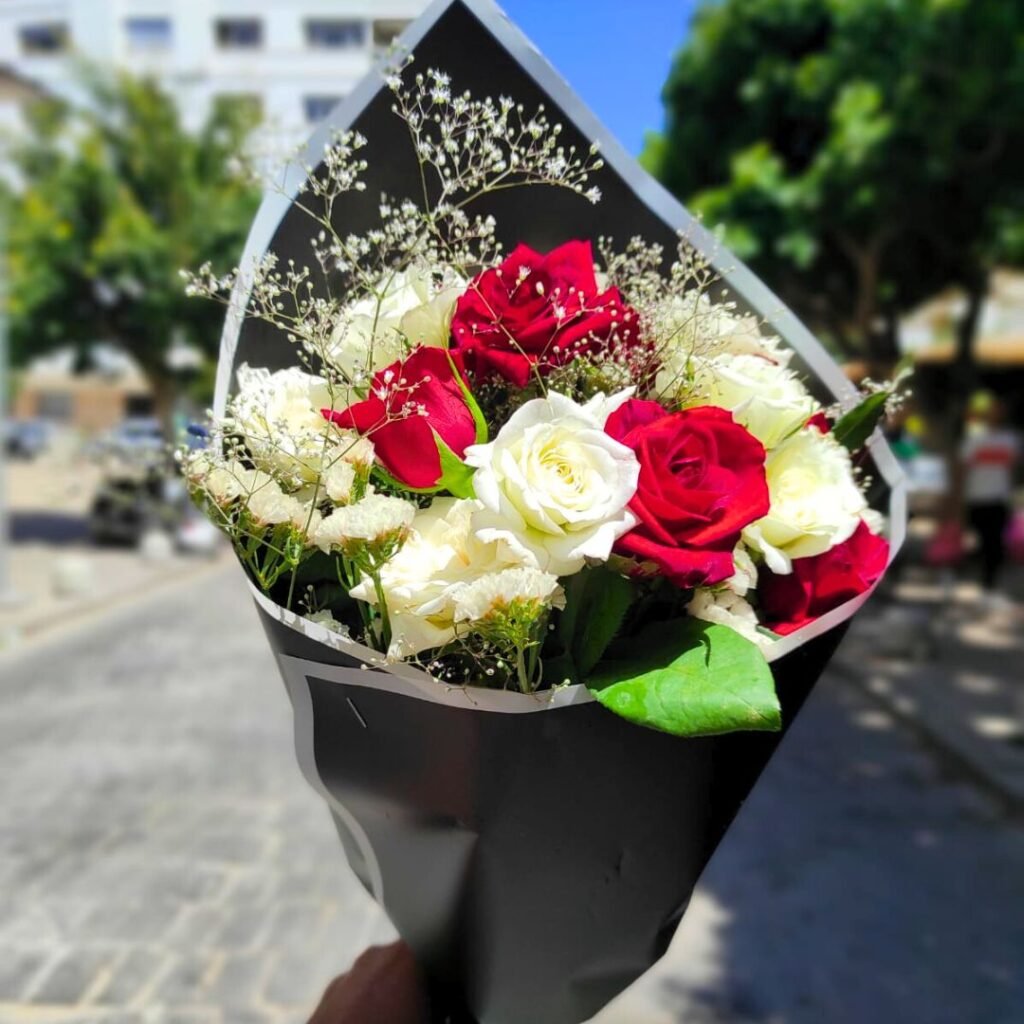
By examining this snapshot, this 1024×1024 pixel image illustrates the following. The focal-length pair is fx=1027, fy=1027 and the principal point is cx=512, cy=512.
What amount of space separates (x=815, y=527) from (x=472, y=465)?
339mm

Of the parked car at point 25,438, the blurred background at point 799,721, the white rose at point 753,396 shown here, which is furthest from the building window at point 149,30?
the white rose at point 753,396

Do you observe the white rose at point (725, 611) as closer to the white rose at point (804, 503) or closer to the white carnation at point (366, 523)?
the white rose at point (804, 503)

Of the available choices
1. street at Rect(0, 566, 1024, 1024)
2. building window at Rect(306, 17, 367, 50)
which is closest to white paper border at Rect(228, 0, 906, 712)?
street at Rect(0, 566, 1024, 1024)

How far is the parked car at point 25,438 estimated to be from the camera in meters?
33.0

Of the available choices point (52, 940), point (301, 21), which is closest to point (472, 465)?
point (52, 940)

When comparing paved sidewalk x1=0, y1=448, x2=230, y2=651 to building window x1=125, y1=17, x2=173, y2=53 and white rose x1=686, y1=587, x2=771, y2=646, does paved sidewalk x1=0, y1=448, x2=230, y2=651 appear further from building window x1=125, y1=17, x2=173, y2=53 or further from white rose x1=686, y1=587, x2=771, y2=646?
building window x1=125, y1=17, x2=173, y2=53

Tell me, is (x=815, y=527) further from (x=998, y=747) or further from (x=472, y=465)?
(x=998, y=747)

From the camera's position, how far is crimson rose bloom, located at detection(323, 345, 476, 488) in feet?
3.02

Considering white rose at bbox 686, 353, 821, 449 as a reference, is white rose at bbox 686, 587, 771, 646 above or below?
below

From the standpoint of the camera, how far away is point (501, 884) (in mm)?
949

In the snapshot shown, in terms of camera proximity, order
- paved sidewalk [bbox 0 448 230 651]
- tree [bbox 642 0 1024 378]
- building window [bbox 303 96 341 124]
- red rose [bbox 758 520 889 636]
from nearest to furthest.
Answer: red rose [bbox 758 520 889 636] < building window [bbox 303 96 341 124] < tree [bbox 642 0 1024 378] < paved sidewalk [bbox 0 448 230 651]

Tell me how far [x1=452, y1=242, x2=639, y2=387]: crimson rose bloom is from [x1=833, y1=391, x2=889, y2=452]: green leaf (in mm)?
271

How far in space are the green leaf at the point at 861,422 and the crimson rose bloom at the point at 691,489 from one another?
0.79ft

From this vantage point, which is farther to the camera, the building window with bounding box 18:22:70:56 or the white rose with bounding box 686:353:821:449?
the building window with bounding box 18:22:70:56
